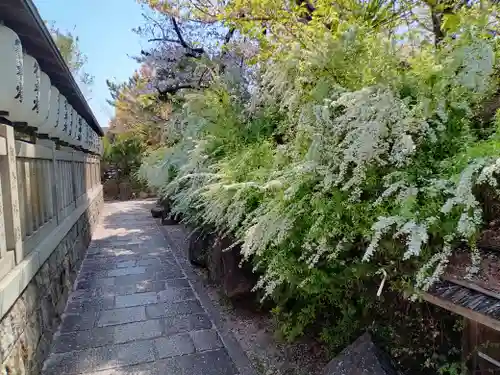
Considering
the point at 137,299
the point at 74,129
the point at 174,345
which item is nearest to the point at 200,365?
the point at 174,345

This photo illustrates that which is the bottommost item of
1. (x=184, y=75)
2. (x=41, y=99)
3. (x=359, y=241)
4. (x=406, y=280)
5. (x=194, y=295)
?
(x=194, y=295)

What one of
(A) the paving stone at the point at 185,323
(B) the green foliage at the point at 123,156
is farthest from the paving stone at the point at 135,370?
(B) the green foliage at the point at 123,156

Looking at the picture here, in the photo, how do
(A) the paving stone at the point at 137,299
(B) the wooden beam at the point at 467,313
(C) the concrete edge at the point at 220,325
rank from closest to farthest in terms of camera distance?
(B) the wooden beam at the point at 467,313
(C) the concrete edge at the point at 220,325
(A) the paving stone at the point at 137,299

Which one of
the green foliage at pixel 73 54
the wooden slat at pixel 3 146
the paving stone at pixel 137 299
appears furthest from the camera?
the green foliage at pixel 73 54

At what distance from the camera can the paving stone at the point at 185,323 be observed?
142 inches

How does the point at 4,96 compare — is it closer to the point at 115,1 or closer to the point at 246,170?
the point at 246,170

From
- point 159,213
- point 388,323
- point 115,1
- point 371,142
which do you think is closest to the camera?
point 371,142

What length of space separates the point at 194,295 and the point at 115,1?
620 cm

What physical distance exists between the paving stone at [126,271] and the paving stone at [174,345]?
7.21 feet

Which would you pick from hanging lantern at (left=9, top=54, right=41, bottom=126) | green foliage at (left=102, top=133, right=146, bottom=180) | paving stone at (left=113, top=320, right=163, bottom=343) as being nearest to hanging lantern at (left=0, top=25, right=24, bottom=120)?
hanging lantern at (left=9, top=54, right=41, bottom=126)

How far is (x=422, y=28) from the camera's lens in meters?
3.98

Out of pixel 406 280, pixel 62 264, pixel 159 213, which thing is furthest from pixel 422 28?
pixel 159 213

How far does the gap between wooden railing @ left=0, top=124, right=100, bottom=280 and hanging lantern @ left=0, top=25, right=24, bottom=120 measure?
0.29 metres

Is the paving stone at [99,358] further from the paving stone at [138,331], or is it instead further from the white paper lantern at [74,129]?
the white paper lantern at [74,129]
